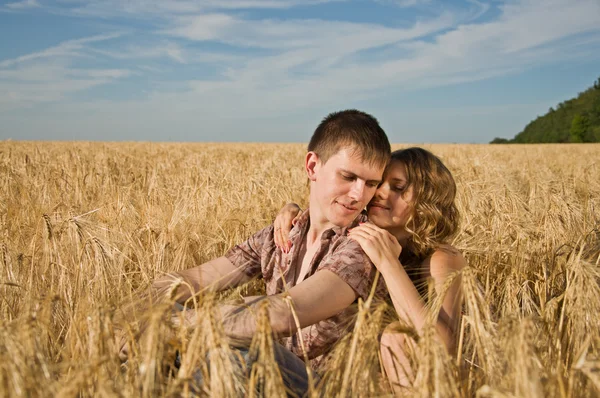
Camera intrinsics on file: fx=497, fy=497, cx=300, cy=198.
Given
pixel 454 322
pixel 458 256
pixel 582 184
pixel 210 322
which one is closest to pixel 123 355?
pixel 210 322

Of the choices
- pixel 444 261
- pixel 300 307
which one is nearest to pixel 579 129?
pixel 444 261

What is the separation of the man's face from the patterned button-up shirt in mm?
88

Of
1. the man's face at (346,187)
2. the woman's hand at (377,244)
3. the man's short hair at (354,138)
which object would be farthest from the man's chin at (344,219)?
the man's short hair at (354,138)

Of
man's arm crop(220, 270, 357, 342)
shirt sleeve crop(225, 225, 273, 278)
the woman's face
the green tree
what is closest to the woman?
the woman's face

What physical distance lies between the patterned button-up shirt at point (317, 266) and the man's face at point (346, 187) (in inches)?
3.4

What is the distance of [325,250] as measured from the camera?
6.64 feet

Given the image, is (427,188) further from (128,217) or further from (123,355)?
(128,217)

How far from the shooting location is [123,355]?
150 centimetres

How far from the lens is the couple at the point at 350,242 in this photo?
1.69 m

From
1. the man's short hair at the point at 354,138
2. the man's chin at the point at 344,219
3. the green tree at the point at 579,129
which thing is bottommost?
the man's chin at the point at 344,219

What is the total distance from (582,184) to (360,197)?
3.65 meters

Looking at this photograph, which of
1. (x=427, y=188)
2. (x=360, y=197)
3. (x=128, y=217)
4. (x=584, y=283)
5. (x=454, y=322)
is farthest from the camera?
(x=128, y=217)

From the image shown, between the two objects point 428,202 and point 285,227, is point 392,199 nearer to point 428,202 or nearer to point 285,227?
point 428,202

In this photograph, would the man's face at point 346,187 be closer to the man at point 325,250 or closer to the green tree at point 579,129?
the man at point 325,250
